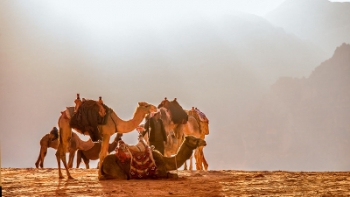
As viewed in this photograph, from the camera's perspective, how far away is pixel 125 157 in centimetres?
796

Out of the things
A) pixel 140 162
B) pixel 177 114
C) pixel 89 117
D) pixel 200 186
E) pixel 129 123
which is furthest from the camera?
pixel 177 114

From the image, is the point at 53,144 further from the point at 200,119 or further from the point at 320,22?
the point at 320,22

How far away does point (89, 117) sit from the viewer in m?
8.55

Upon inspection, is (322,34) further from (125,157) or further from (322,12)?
(125,157)

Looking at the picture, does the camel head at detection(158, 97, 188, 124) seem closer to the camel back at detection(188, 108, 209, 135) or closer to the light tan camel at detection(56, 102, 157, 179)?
the camel back at detection(188, 108, 209, 135)

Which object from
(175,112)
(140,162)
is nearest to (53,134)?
(175,112)

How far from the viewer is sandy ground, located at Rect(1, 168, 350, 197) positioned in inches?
250

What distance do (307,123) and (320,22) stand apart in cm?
2810

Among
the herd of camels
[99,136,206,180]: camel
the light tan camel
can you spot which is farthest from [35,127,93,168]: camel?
[99,136,206,180]: camel

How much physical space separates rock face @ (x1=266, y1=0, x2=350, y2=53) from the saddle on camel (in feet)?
214

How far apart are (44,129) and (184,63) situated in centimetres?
2560

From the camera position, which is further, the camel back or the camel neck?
the camel back

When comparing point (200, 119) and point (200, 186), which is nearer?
point (200, 186)

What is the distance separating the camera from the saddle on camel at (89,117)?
854 centimetres
